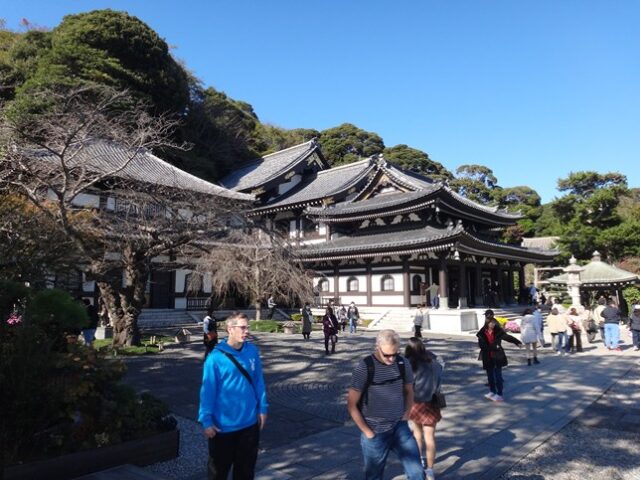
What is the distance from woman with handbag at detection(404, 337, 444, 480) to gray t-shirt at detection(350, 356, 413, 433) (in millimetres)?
1013

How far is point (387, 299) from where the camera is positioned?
27.6 meters

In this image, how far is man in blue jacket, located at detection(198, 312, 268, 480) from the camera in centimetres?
370

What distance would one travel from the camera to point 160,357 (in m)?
13.7

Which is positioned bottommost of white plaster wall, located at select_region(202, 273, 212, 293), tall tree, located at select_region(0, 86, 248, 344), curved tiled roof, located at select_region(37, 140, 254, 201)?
white plaster wall, located at select_region(202, 273, 212, 293)

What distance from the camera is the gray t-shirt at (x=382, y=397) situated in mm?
3887

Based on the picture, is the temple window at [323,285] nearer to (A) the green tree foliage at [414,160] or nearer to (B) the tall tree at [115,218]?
(B) the tall tree at [115,218]

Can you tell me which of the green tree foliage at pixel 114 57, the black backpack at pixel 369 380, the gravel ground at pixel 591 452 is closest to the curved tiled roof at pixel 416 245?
the gravel ground at pixel 591 452

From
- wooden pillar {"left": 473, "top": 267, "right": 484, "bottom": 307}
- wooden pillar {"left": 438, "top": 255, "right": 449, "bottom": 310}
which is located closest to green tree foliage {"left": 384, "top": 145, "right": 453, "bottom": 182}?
wooden pillar {"left": 473, "top": 267, "right": 484, "bottom": 307}

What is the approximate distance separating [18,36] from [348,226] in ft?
114

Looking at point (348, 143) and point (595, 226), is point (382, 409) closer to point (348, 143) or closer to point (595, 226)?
point (595, 226)

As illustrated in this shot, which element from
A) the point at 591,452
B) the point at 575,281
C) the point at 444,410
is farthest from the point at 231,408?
the point at 575,281

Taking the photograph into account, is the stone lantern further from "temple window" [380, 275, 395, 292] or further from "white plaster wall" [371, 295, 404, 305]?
"temple window" [380, 275, 395, 292]

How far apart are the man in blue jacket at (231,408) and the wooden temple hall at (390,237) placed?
21.2 metres

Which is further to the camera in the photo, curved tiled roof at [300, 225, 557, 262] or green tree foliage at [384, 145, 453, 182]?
green tree foliage at [384, 145, 453, 182]
